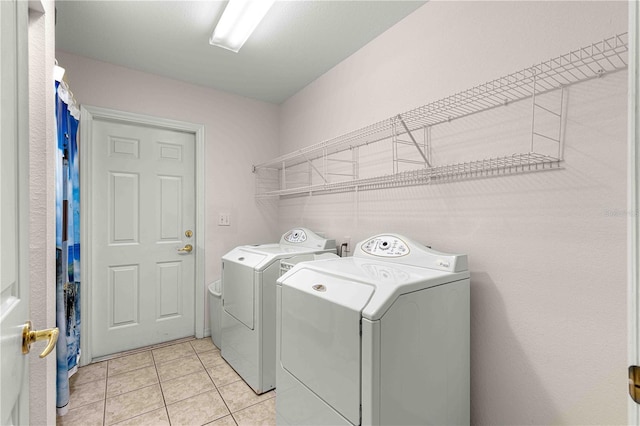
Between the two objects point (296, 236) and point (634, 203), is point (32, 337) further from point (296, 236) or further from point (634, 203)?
point (296, 236)

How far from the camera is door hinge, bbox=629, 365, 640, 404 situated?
1.75ft

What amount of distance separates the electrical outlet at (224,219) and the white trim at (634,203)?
2.93m

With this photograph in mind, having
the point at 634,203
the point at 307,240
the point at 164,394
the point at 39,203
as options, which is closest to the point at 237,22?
the point at 39,203

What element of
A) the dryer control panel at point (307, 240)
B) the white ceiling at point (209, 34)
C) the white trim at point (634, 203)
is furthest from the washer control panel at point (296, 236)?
Result: the white trim at point (634, 203)

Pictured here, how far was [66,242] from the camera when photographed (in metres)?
1.94

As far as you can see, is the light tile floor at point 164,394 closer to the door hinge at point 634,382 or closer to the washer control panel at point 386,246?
the washer control panel at point 386,246

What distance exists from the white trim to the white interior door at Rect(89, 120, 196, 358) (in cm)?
303

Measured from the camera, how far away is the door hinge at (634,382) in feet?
1.75

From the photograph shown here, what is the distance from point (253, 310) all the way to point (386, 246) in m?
1.01

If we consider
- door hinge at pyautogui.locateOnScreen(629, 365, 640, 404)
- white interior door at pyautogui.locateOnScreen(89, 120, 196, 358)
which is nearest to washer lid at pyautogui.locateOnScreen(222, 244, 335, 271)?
white interior door at pyautogui.locateOnScreen(89, 120, 196, 358)

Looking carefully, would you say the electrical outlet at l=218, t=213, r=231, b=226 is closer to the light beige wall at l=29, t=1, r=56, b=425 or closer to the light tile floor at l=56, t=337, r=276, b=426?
the light tile floor at l=56, t=337, r=276, b=426

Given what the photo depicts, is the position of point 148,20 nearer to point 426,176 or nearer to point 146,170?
point 146,170

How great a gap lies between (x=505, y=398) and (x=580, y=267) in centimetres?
73

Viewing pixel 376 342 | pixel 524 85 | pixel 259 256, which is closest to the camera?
pixel 376 342
